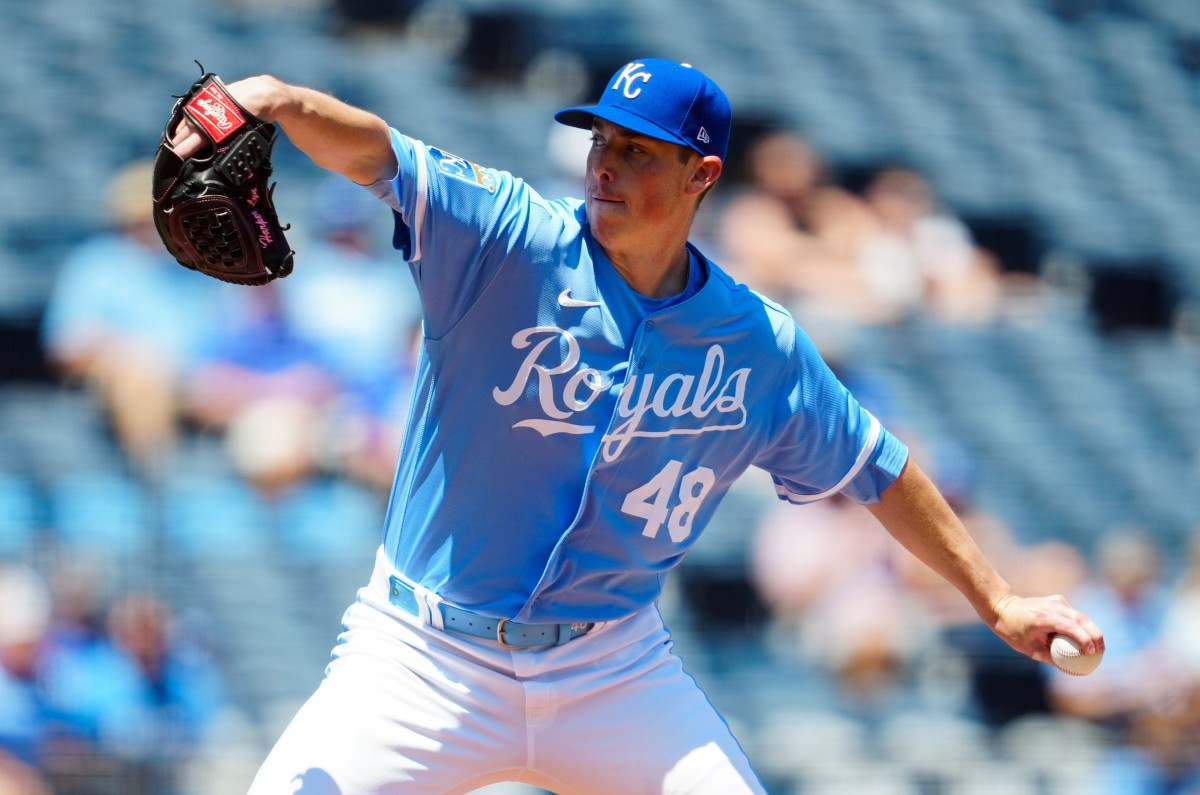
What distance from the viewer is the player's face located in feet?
→ 10.1

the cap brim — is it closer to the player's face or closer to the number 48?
the player's face

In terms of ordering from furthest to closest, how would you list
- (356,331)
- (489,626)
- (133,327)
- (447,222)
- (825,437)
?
(356,331), (133,327), (825,437), (489,626), (447,222)

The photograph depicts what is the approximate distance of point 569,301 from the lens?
3.02 meters

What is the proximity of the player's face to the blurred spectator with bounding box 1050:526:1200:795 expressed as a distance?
146 inches

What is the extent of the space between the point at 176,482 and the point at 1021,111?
4.77 metres

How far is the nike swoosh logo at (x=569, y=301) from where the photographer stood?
9.87 ft

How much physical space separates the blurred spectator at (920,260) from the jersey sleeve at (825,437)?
3.61 m

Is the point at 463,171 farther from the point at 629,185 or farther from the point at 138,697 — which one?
the point at 138,697

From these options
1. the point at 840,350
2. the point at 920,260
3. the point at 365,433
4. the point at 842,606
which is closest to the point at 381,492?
Result: the point at 365,433

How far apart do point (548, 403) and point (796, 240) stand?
4033mm

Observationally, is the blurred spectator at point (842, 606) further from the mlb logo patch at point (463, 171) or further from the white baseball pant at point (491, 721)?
the mlb logo patch at point (463, 171)

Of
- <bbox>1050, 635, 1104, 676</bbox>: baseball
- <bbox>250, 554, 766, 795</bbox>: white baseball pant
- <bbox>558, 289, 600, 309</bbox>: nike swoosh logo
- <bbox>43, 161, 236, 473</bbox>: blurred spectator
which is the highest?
<bbox>558, 289, 600, 309</bbox>: nike swoosh logo

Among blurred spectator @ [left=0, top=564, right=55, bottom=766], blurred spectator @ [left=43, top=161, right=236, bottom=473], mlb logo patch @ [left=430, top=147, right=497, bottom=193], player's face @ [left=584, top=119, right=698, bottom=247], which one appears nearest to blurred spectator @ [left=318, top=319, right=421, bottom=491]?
blurred spectator @ [left=43, top=161, right=236, bottom=473]

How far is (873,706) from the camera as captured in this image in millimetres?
5953
